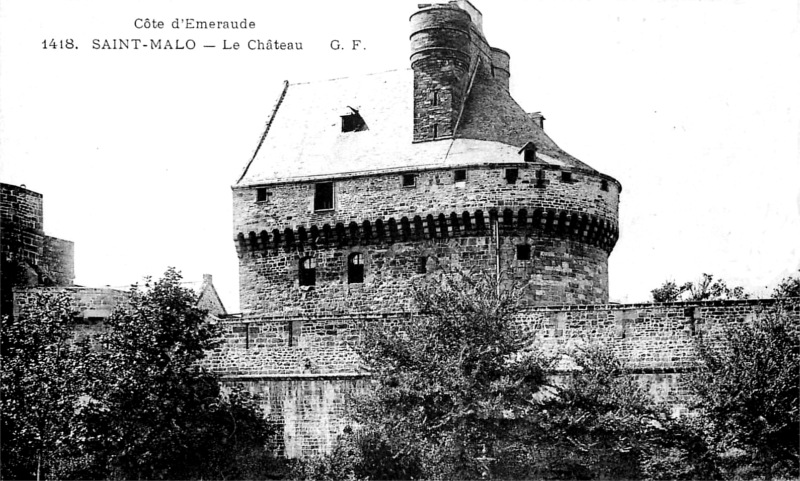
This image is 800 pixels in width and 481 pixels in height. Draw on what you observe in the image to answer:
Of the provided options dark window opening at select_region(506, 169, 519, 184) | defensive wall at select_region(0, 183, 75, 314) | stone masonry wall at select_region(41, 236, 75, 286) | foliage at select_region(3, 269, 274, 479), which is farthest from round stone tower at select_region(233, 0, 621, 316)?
foliage at select_region(3, 269, 274, 479)

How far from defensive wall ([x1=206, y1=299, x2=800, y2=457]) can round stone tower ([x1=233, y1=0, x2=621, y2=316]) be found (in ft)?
14.6

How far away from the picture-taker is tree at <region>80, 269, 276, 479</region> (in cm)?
2642

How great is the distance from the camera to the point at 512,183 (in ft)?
111

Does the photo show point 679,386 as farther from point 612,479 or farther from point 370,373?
point 370,373

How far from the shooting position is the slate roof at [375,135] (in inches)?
1367

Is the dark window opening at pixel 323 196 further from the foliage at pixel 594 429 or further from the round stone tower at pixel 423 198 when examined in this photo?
the foliage at pixel 594 429

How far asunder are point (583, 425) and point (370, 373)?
16.5 ft

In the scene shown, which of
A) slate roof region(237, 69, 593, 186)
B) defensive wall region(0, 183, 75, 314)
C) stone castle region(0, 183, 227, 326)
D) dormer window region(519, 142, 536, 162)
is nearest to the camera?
stone castle region(0, 183, 227, 326)

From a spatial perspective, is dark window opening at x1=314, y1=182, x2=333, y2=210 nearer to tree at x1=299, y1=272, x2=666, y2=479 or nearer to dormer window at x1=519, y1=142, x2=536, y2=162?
dormer window at x1=519, y1=142, x2=536, y2=162

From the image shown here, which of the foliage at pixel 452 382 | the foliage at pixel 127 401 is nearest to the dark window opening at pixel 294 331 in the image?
the foliage at pixel 127 401

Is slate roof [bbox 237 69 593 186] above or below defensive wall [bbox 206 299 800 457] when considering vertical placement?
above

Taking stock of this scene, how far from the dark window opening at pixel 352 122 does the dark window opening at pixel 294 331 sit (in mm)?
9079

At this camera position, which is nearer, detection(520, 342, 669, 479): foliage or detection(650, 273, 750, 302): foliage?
detection(520, 342, 669, 479): foliage

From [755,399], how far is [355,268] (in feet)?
46.0
